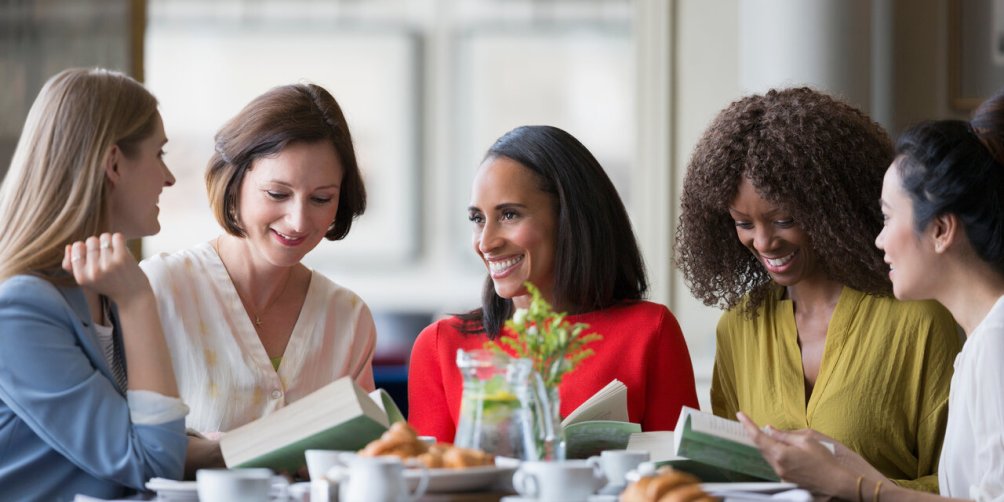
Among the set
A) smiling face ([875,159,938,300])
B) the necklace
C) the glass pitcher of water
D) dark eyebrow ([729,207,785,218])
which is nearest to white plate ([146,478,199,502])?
the glass pitcher of water

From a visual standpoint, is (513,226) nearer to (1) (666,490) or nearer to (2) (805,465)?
(2) (805,465)

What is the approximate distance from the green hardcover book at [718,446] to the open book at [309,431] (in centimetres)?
43

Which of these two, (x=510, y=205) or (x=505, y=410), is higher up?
(x=510, y=205)

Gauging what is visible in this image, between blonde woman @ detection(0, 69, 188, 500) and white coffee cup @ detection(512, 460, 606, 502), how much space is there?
587 mm

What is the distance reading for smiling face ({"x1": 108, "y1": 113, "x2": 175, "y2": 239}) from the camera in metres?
1.99

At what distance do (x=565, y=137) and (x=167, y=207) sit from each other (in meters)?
4.81

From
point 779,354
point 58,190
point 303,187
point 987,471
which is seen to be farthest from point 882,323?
point 58,190

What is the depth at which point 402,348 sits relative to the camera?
19.1 ft

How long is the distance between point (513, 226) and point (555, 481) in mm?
1057

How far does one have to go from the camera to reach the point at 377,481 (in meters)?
1.45

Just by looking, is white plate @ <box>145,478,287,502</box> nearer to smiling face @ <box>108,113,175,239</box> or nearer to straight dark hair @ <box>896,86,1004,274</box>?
smiling face @ <box>108,113,175,239</box>

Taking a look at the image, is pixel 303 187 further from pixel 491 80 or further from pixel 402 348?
pixel 491 80

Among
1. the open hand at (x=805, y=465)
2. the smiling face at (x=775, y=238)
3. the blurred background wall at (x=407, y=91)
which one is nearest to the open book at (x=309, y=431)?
the open hand at (x=805, y=465)

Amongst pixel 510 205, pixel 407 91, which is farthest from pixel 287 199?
pixel 407 91
